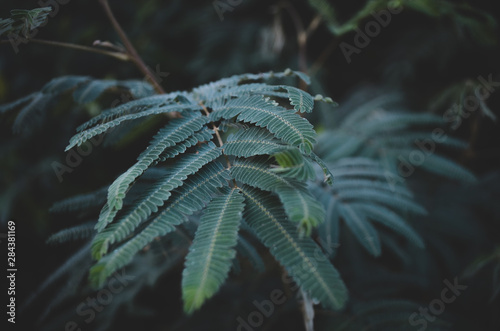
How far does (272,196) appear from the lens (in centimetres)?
78

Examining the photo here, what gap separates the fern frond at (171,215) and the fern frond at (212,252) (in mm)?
43

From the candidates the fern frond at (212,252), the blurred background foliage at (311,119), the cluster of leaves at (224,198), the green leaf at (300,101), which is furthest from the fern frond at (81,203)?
the green leaf at (300,101)

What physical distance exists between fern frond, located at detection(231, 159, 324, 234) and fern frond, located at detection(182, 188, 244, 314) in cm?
6

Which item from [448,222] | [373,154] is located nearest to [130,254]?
[373,154]

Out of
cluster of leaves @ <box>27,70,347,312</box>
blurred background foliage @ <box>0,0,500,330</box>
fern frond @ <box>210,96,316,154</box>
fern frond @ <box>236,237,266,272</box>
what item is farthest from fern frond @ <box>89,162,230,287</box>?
blurred background foliage @ <box>0,0,500,330</box>

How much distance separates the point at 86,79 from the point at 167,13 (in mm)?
1748

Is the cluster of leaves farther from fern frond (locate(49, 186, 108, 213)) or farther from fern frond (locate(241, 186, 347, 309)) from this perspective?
fern frond (locate(49, 186, 108, 213))

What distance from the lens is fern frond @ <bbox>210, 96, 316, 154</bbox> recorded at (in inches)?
29.6

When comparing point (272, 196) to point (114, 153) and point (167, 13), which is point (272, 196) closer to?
point (114, 153)

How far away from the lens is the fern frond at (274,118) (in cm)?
75

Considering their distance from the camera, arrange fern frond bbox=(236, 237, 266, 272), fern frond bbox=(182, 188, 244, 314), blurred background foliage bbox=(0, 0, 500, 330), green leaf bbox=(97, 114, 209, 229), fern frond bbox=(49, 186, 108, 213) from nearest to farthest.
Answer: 1. fern frond bbox=(182, 188, 244, 314)
2. green leaf bbox=(97, 114, 209, 229)
3. fern frond bbox=(236, 237, 266, 272)
4. fern frond bbox=(49, 186, 108, 213)
5. blurred background foliage bbox=(0, 0, 500, 330)

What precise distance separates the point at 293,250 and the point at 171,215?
275mm

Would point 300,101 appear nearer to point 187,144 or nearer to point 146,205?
point 187,144

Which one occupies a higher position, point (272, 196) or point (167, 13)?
point (167, 13)
